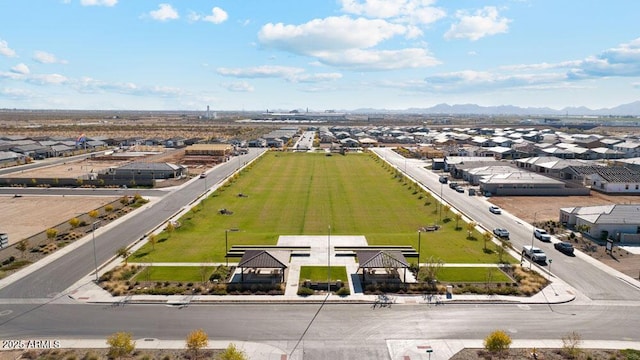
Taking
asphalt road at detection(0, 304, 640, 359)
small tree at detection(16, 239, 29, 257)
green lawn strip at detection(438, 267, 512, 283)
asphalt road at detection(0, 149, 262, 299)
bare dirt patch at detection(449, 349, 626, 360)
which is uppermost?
small tree at detection(16, 239, 29, 257)

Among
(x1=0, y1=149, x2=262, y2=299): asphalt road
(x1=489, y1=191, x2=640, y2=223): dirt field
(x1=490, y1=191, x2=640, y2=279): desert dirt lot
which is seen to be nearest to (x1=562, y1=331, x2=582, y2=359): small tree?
(x1=490, y1=191, x2=640, y2=279): desert dirt lot

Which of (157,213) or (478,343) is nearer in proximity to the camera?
(478,343)

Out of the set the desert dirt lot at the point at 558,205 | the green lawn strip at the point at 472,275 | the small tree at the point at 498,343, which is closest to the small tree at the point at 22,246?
the green lawn strip at the point at 472,275

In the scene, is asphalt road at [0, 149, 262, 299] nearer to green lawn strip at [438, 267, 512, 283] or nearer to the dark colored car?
green lawn strip at [438, 267, 512, 283]

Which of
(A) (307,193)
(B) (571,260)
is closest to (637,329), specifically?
(B) (571,260)

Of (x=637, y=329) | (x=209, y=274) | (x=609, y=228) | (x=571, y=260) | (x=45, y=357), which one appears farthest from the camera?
(x=609, y=228)

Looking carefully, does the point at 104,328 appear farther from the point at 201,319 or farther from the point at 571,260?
the point at 571,260
